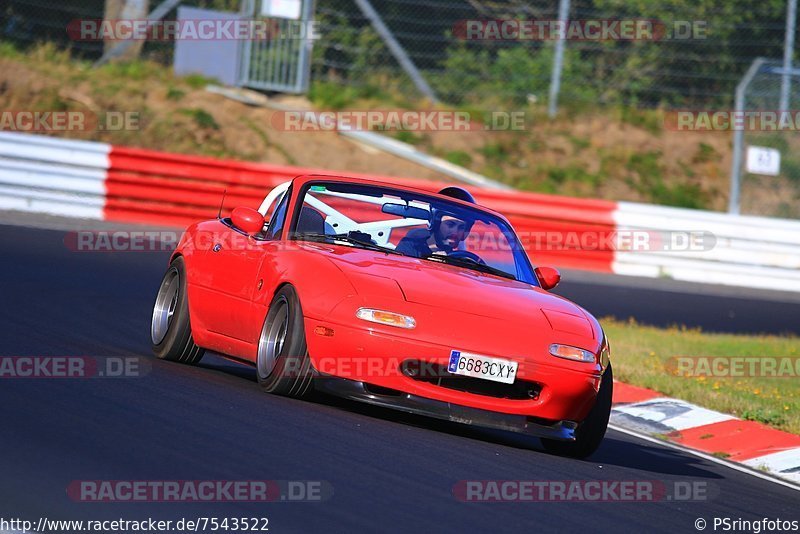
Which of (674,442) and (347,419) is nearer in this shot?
(347,419)

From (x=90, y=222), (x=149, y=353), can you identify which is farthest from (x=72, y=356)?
(x=90, y=222)

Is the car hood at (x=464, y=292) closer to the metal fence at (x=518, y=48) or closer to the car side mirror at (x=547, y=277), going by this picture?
the car side mirror at (x=547, y=277)

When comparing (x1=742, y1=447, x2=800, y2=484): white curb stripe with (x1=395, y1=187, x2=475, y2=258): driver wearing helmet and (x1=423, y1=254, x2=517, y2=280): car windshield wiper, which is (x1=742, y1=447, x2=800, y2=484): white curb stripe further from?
(x1=395, y1=187, x2=475, y2=258): driver wearing helmet

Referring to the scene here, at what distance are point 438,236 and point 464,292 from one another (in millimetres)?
1016

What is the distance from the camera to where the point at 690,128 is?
28.8 m

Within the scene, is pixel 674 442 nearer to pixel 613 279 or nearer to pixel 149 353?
pixel 149 353

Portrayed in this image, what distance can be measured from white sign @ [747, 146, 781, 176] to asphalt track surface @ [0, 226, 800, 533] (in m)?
14.7

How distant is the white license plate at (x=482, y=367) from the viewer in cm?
721

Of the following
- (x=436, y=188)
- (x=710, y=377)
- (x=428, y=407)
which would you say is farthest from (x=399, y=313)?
(x=436, y=188)

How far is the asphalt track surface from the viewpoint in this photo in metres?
5.32

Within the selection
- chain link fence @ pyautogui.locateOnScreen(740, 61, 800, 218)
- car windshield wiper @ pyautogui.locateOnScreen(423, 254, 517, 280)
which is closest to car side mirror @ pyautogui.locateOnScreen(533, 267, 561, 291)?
car windshield wiper @ pyautogui.locateOnScreen(423, 254, 517, 280)

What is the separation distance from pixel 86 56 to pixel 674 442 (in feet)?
60.0

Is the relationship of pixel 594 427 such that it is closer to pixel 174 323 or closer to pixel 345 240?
pixel 345 240

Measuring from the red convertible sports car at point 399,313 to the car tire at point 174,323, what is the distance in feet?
0.06
